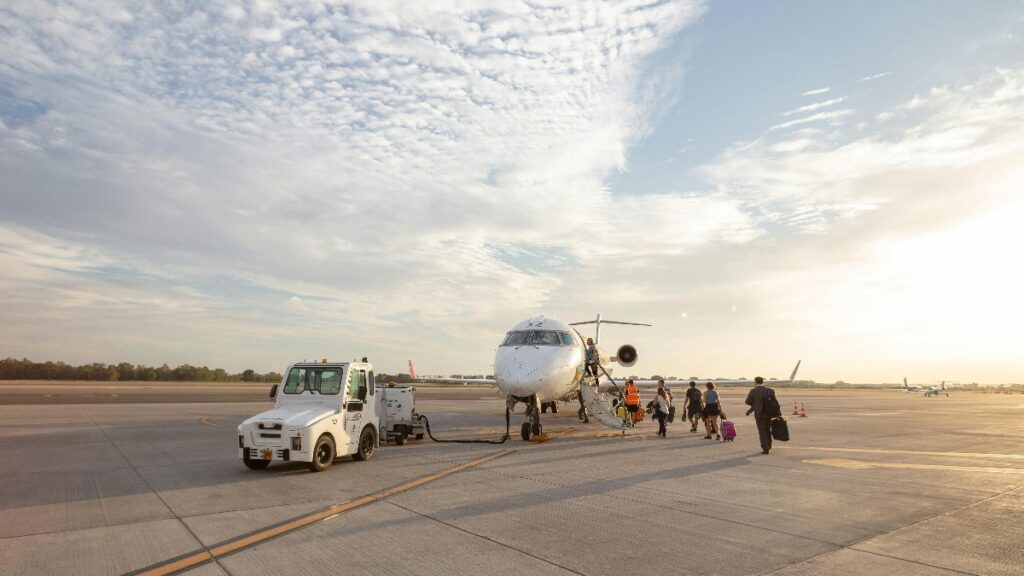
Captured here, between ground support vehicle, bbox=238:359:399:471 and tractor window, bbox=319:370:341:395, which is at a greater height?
tractor window, bbox=319:370:341:395

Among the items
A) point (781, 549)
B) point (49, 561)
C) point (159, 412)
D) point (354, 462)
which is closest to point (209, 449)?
point (354, 462)

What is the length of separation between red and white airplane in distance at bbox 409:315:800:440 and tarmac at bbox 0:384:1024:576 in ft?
7.52

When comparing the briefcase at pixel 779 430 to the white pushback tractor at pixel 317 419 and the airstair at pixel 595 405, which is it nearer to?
the airstair at pixel 595 405

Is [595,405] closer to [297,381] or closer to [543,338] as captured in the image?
[543,338]

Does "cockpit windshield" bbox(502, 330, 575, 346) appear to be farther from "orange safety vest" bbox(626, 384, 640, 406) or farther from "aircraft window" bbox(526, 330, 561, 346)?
"orange safety vest" bbox(626, 384, 640, 406)

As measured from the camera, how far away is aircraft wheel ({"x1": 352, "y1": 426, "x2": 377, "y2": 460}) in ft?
41.4

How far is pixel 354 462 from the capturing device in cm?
1248

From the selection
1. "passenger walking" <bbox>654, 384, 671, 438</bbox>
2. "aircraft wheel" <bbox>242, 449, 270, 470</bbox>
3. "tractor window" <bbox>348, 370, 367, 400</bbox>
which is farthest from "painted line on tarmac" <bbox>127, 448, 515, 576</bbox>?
"passenger walking" <bbox>654, 384, 671, 438</bbox>

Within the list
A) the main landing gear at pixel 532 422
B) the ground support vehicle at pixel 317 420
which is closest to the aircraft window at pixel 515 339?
the main landing gear at pixel 532 422

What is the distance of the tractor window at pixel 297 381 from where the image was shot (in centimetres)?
1252

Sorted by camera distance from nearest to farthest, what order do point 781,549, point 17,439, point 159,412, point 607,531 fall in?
point 781,549 → point 607,531 → point 17,439 → point 159,412

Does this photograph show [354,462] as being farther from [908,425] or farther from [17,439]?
[908,425]

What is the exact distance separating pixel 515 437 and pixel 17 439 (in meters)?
14.0

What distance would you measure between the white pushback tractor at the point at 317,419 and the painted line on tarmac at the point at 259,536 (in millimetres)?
2416
